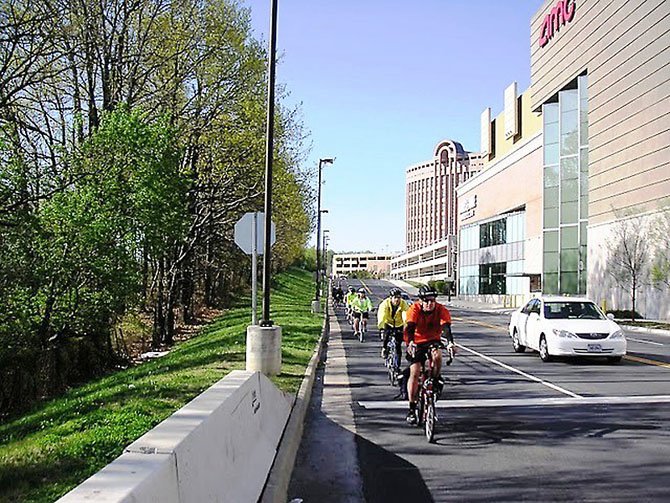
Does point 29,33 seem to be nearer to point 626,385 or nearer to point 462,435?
point 462,435

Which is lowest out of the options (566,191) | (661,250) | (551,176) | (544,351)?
(544,351)

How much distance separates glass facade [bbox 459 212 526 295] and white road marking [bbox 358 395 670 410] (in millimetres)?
59514

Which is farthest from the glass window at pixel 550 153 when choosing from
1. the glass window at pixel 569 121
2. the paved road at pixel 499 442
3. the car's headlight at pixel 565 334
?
the paved road at pixel 499 442

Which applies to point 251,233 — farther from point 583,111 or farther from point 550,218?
point 550,218

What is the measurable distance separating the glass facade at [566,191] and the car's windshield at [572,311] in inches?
1482

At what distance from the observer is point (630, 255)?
4406 cm

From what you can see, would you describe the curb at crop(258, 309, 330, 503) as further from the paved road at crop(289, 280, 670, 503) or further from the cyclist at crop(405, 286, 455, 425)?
the cyclist at crop(405, 286, 455, 425)

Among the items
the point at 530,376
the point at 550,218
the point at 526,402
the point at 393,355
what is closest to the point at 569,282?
the point at 550,218

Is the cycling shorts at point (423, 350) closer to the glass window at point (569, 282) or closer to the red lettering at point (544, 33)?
the glass window at point (569, 282)

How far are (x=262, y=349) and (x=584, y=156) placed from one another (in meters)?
45.7

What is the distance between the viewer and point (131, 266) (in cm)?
2147

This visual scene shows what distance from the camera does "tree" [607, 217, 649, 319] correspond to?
4359 centimetres

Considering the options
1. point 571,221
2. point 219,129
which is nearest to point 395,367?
point 219,129

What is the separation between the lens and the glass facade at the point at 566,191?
54719 millimetres
